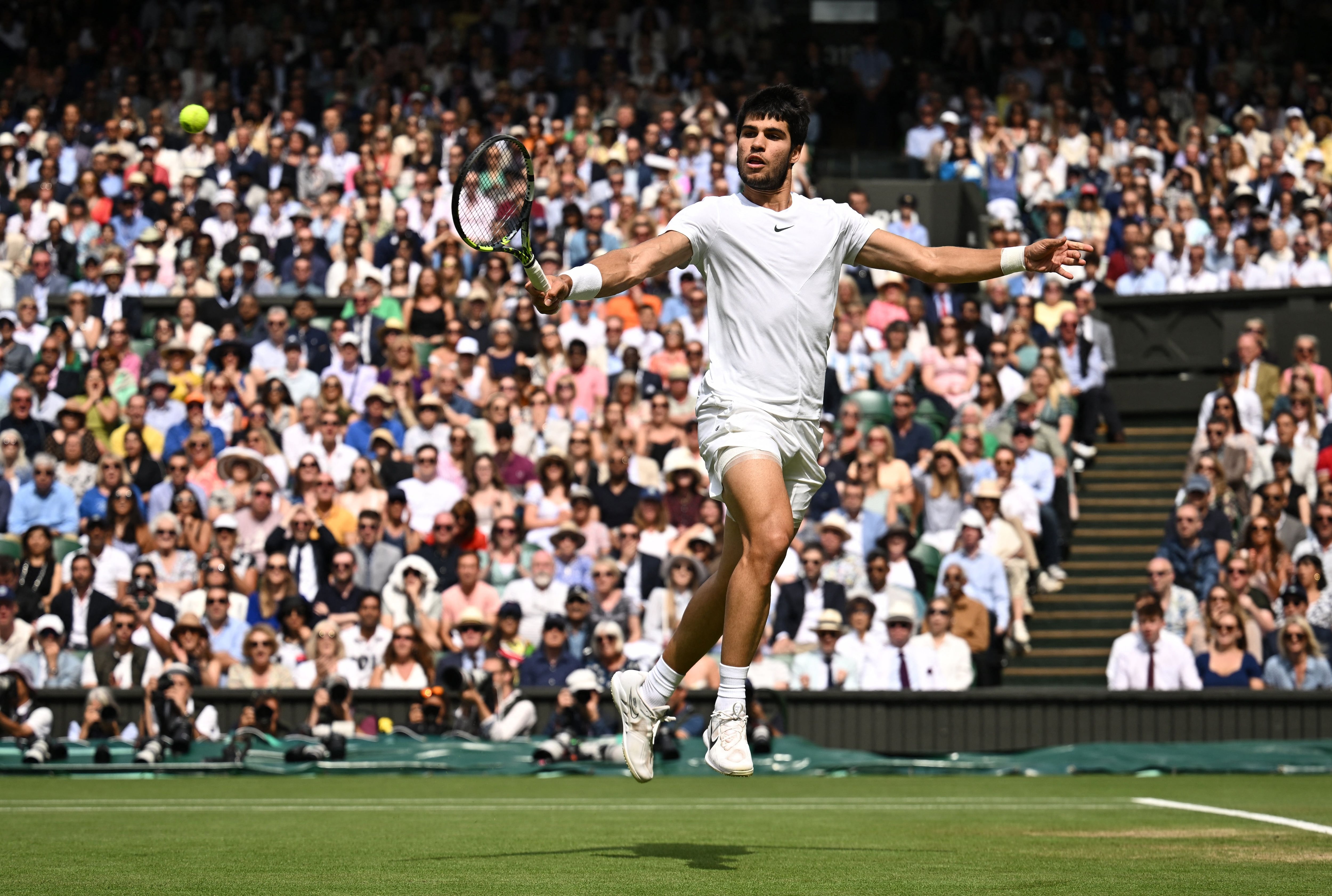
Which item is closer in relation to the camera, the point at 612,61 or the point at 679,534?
the point at 679,534

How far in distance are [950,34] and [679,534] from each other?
12899 millimetres

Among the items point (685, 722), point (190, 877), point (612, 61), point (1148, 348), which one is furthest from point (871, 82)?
point (190, 877)

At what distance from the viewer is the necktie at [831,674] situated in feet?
49.0

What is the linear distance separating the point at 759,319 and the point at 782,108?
2.62 ft

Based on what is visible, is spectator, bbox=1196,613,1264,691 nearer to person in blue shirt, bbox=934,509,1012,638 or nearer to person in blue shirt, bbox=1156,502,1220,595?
person in blue shirt, bbox=1156,502,1220,595

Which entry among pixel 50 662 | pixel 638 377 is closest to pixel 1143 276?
pixel 638 377

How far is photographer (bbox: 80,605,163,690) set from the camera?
50.0 feet

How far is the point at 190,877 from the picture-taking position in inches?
252

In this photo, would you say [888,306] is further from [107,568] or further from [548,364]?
[107,568]

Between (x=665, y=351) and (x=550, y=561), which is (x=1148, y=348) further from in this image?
(x=550, y=561)

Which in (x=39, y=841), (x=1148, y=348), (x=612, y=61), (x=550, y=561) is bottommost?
(x=39, y=841)

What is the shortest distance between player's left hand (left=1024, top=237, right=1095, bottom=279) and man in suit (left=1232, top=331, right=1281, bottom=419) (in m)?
11.4

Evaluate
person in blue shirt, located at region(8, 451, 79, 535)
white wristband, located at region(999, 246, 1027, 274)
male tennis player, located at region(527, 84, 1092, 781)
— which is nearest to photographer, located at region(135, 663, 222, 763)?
person in blue shirt, located at region(8, 451, 79, 535)

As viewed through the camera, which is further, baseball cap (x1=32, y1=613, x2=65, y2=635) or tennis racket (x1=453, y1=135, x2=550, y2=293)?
baseball cap (x1=32, y1=613, x2=65, y2=635)
